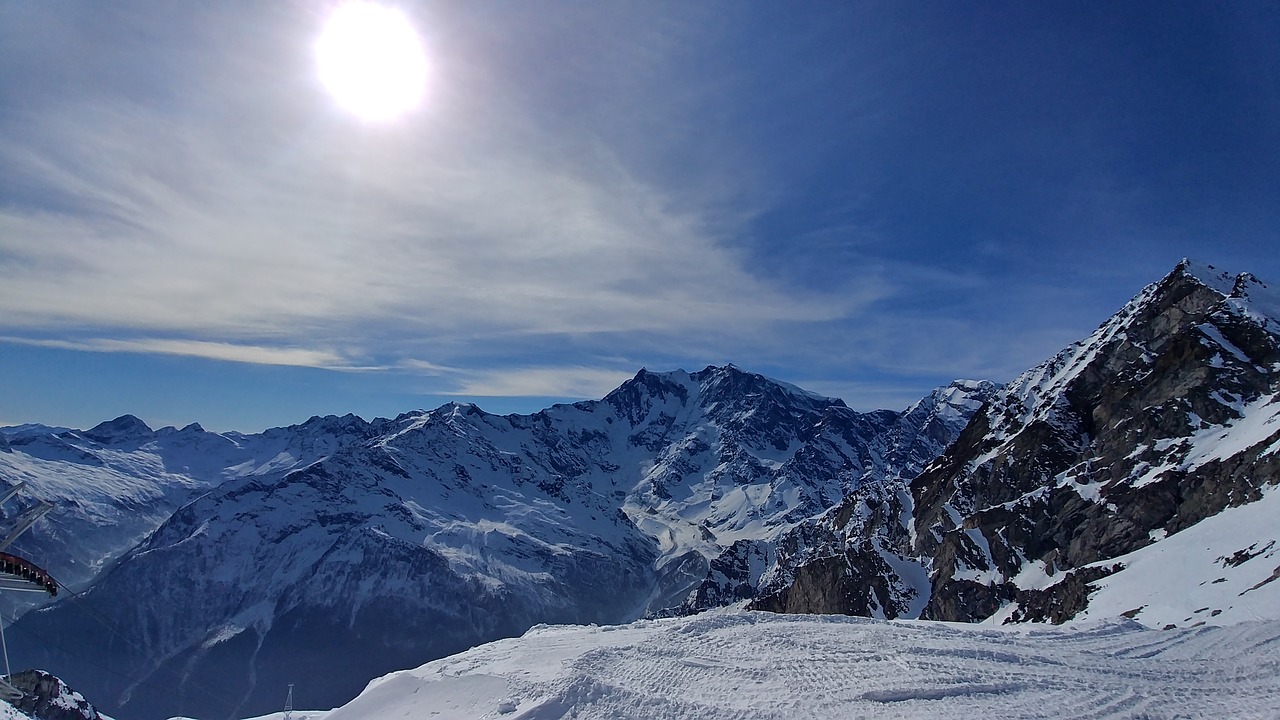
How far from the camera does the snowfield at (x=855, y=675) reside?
2391 centimetres

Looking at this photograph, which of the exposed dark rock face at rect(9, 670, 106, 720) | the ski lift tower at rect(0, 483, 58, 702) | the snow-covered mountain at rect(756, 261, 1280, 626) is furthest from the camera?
the snow-covered mountain at rect(756, 261, 1280, 626)

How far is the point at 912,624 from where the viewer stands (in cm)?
3859

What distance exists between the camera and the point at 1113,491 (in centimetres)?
8469

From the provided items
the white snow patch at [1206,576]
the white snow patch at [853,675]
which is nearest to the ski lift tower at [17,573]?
the white snow patch at [853,675]

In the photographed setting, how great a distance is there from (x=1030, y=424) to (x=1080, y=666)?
293 feet

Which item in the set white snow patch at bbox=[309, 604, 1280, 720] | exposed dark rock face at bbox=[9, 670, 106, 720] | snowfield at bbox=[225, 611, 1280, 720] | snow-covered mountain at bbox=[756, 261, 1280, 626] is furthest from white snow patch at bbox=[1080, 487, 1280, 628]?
exposed dark rock face at bbox=[9, 670, 106, 720]

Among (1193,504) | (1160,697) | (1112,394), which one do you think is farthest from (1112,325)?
(1160,697)

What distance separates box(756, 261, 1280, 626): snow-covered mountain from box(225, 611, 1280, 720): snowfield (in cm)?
1500

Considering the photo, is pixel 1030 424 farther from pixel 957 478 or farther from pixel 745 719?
pixel 745 719

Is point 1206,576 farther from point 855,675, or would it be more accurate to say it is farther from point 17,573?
point 17,573

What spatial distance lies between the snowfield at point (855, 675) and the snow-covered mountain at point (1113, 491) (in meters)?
15.0

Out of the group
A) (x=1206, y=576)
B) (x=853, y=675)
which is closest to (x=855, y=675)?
(x=853, y=675)

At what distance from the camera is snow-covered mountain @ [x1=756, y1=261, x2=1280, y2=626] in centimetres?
6036

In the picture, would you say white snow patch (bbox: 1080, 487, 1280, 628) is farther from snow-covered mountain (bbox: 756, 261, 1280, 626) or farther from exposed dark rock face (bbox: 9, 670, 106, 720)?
exposed dark rock face (bbox: 9, 670, 106, 720)
